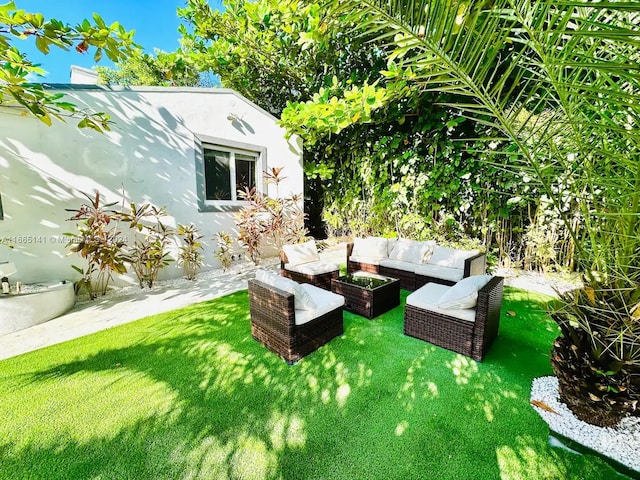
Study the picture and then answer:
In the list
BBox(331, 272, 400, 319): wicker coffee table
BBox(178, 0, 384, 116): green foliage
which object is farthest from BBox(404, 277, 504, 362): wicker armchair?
BBox(178, 0, 384, 116): green foliage

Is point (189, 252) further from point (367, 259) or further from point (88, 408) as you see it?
point (367, 259)

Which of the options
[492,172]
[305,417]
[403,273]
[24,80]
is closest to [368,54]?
[492,172]

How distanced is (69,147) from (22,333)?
10.6 ft

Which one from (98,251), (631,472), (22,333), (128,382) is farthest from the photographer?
(98,251)

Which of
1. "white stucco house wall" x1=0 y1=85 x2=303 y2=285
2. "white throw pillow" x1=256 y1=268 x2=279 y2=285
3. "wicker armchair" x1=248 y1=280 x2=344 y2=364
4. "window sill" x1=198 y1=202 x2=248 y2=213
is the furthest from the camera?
"window sill" x1=198 y1=202 x2=248 y2=213

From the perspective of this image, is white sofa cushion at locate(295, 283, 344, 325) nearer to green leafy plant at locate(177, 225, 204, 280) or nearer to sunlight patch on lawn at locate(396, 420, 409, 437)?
sunlight patch on lawn at locate(396, 420, 409, 437)

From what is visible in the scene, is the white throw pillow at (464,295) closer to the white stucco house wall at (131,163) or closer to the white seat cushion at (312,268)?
the white seat cushion at (312,268)

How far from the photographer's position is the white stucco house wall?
4.53 metres

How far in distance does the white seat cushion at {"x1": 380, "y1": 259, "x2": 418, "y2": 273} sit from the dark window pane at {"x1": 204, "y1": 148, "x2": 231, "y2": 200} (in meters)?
4.48

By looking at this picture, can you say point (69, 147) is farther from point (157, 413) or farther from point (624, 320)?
point (624, 320)

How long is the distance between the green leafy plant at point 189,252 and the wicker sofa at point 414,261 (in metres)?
3.52

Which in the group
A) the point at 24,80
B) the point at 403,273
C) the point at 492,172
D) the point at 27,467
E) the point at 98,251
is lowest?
the point at 27,467

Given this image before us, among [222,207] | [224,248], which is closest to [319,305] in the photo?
[224,248]

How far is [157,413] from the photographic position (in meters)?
2.34
